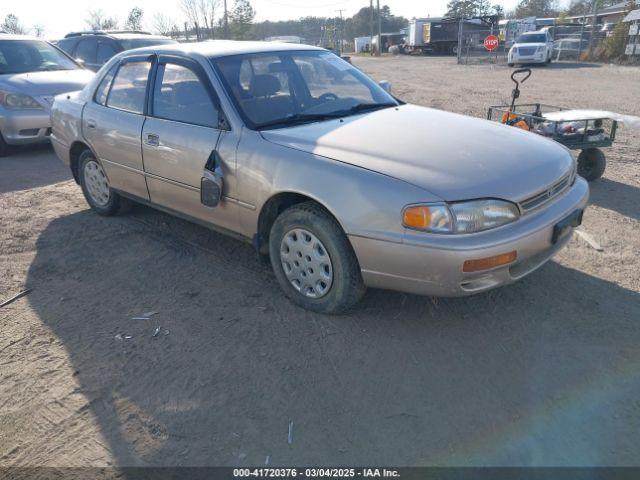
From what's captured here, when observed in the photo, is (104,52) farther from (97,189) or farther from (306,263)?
(306,263)

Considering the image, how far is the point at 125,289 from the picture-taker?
401 cm

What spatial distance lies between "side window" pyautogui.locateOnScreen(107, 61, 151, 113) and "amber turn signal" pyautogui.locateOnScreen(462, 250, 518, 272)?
119 inches

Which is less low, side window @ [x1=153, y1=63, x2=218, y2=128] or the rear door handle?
side window @ [x1=153, y1=63, x2=218, y2=128]

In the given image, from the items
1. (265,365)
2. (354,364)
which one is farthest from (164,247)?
(354,364)

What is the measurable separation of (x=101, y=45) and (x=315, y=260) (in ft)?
31.1

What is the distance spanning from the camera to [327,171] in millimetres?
3213

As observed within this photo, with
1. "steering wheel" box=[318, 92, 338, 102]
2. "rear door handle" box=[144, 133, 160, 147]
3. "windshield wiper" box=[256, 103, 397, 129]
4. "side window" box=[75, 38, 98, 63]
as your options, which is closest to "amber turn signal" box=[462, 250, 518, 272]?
"windshield wiper" box=[256, 103, 397, 129]

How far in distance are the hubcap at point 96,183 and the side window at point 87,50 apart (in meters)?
6.64

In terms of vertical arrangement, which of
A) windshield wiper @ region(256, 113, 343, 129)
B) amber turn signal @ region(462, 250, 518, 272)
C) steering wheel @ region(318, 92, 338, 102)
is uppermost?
steering wheel @ region(318, 92, 338, 102)

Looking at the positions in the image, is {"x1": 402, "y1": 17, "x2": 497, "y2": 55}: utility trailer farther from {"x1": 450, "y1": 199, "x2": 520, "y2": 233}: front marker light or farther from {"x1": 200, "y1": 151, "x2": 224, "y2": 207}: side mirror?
{"x1": 450, "y1": 199, "x2": 520, "y2": 233}: front marker light

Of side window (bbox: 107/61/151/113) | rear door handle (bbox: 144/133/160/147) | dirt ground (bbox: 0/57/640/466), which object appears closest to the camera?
dirt ground (bbox: 0/57/640/466)

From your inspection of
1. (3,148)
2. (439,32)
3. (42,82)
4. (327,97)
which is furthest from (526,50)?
(327,97)

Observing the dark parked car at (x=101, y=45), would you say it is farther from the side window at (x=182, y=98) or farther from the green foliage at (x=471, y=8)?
the green foliage at (x=471, y=8)

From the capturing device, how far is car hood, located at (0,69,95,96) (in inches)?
313
